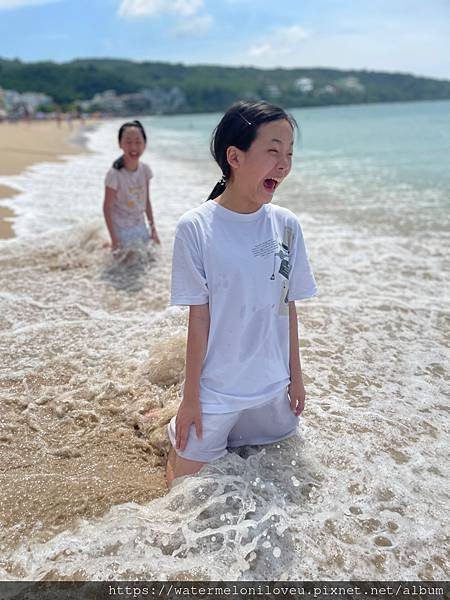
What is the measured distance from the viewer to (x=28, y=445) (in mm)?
2975

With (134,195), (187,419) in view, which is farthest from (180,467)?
(134,195)

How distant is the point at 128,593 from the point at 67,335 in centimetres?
272

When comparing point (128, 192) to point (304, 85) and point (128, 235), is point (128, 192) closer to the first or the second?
point (128, 235)

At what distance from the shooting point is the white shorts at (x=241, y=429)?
2.45 meters

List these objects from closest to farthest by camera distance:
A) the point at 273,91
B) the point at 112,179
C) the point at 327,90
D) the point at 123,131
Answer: the point at 123,131
the point at 112,179
the point at 273,91
the point at 327,90

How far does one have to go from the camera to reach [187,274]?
89.4 inches

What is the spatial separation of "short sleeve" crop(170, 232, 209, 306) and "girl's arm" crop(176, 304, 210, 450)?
0.08 meters

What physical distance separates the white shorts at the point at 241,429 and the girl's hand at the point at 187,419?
0.03 meters

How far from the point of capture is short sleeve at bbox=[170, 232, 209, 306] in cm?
226

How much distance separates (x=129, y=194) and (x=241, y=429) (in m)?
4.24

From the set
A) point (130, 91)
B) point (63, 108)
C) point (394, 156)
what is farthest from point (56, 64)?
point (394, 156)

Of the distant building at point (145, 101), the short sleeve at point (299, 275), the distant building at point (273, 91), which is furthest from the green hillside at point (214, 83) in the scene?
the short sleeve at point (299, 275)

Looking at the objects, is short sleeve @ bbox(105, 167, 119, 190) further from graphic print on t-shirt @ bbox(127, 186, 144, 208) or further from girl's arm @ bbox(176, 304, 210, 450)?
girl's arm @ bbox(176, 304, 210, 450)

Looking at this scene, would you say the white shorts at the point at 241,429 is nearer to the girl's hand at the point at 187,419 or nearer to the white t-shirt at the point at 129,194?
the girl's hand at the point at 187,419
